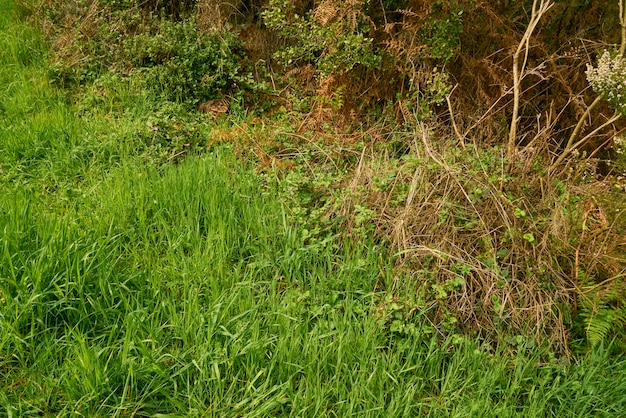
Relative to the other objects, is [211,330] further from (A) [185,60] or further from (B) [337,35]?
(A) [185,60]

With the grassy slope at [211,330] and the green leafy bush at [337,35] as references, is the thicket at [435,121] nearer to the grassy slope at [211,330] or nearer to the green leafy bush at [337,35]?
the green leafy bush at [337,35]

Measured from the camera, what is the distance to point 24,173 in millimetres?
3889

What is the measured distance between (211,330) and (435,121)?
2.52 m

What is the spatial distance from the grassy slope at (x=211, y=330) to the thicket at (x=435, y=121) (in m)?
0.20

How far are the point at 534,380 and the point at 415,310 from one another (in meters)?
0.63

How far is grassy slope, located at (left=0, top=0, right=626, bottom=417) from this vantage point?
7.97 ft

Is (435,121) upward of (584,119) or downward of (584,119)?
downward

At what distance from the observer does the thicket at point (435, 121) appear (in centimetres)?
305

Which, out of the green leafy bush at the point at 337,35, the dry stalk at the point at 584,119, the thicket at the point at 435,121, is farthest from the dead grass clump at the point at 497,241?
the green leafy bush at the point at 337,35

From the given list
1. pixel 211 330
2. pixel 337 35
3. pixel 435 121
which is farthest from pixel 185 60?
pixel 211 330

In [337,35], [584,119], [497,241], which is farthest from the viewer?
[337,35]

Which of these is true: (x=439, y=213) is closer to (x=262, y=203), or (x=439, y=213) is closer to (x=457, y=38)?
(x=262, y=203)

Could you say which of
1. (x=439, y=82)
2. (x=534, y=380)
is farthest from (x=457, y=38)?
(x=534, y=380)

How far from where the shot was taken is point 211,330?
262 cm
